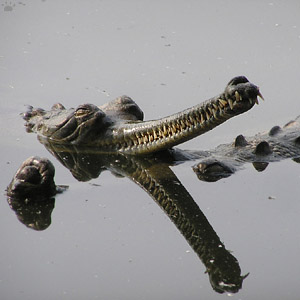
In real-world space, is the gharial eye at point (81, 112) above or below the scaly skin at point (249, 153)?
above

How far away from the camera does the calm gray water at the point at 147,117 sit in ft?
24.7

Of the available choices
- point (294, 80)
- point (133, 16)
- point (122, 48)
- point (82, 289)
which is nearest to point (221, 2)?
point (133, 16)

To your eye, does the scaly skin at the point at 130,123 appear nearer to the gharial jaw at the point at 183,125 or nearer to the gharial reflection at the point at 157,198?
the gharial jaw at the point at 183,125

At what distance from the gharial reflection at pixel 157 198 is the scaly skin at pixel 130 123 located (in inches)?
5.9

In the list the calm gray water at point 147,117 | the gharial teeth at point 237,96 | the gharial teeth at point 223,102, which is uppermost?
the gharial teeth at point 237,96

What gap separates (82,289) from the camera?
7301 millimetres

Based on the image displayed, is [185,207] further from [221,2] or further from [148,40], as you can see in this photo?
[221,2]

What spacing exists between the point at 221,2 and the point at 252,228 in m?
9.94

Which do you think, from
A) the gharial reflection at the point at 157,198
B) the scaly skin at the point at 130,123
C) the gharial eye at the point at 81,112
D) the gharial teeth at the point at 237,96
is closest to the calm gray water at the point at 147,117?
the gharial reflection at the point at 157,198

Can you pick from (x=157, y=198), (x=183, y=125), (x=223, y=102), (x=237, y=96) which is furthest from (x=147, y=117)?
(x=237, y=96)

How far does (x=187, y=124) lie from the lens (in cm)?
916

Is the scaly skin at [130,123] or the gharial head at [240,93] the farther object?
the scaly skin at [130,123]

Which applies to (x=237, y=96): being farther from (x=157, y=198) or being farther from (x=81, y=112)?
(x=81, y=112)

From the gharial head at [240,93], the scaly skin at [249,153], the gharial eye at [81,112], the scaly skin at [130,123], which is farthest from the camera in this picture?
the gharial eye at [81,112]
